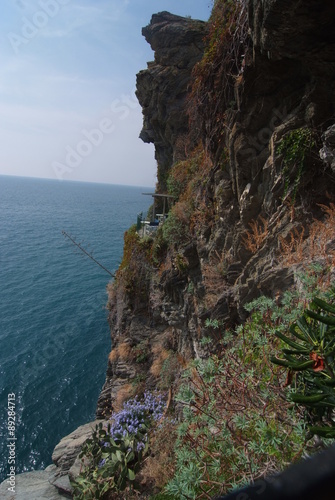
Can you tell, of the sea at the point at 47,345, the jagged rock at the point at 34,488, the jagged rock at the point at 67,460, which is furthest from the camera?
the sea at the point at 47,345

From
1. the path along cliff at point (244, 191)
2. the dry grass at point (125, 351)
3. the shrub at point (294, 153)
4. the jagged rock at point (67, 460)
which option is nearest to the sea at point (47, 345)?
the jagged rock at point (67, 460)

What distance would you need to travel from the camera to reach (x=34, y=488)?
1091cm

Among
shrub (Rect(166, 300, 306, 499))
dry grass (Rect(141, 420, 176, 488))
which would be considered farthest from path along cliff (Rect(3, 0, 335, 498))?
dry grass (Rect(141, 420, 176, 488))

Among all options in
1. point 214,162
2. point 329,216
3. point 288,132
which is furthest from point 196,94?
point 329,216

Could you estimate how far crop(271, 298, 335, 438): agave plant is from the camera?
3.07 meters

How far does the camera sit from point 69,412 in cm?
1877

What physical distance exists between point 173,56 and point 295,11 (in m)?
15.6

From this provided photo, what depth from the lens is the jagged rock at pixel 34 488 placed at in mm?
10016

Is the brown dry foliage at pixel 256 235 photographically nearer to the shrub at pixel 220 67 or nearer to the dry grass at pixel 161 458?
the shrub at pixel 220 67

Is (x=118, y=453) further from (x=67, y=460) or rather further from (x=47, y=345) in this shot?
(x=47, y=345)

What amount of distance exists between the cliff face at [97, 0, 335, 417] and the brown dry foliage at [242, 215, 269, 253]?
0.13ft

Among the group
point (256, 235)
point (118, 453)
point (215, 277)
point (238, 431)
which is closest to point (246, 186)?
point (256, 235)

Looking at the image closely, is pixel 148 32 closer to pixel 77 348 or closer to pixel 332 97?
pixel 332 97

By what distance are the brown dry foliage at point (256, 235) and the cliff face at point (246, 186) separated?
40 millimetres
